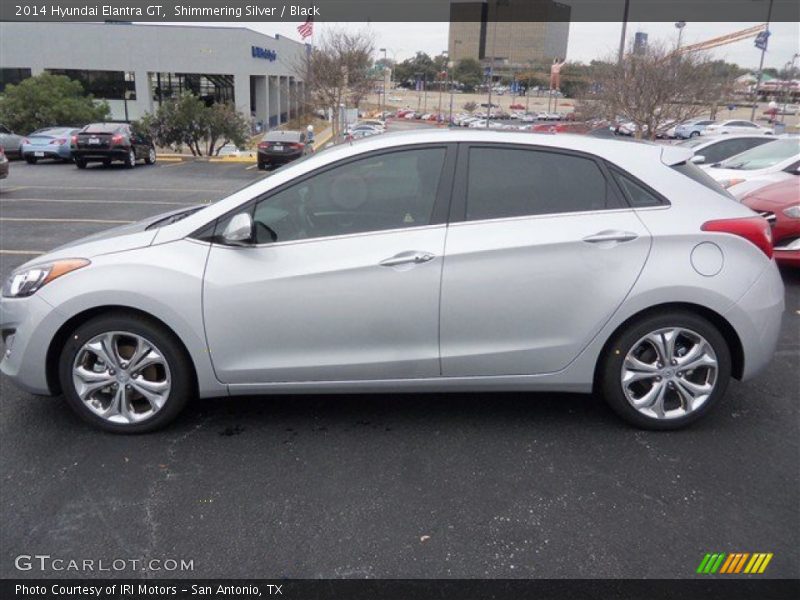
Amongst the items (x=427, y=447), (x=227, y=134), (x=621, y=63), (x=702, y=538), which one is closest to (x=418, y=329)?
(x=427, y=447)

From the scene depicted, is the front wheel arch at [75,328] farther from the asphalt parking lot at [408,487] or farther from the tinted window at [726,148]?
the tinted window at [726,148]

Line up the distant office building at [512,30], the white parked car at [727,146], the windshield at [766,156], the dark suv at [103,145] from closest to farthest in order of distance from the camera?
1. the windshield at [766,156]
2. the white parked car at [727,146]
3. the dark suv at [103,145]
4. the distant office building at [512,30]

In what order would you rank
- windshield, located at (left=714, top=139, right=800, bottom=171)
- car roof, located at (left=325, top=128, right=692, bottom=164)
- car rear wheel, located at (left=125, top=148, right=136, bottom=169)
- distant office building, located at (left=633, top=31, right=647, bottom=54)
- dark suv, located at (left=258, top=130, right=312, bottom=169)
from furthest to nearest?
distant office building, located at (left=633, top=31, right=647, bottom=54) → dark suv, located at (left=258, top=130, right=312, bottom=169) → car rear wheel, located at (left=125, top=148, right=136, bottom=169) → windshield, located at (left=714, top=139, right=800, bottom=171) → car roof, located at (left=325, top=128, right=692, bottom=164)

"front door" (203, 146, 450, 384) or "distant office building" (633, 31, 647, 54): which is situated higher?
"distant office building" (633, 31, 647, 54)

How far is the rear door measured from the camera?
331 centimetres

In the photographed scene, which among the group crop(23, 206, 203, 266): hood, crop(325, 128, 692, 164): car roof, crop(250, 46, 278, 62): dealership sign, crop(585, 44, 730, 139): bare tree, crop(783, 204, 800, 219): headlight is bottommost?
crop(783, 204, 800, 219): headlight

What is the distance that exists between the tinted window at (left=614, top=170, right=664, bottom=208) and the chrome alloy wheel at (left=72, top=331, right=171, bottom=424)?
Answer: 265cm

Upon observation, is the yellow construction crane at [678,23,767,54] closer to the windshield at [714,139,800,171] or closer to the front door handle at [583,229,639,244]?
the windshield at [714,139,800,171]

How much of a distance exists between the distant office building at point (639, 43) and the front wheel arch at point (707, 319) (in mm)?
24896

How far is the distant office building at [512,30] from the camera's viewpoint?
143 feet

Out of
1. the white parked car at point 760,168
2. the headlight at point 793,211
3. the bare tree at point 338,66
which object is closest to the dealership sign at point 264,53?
the bare tree at point 338,66

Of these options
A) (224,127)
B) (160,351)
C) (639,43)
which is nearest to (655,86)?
(639,43)

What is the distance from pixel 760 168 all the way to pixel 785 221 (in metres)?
2.84

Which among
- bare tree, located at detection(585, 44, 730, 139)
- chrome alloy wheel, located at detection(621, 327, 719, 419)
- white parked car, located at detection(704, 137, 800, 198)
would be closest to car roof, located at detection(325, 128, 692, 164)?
chrome alloy wheel, located at detection(621, 327, 719, 419)
